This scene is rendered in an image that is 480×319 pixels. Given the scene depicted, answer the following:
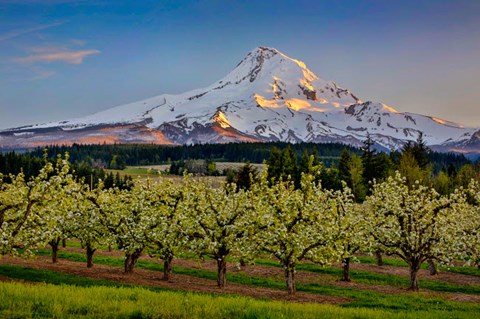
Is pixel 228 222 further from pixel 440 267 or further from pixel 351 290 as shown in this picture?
pixel 440 267

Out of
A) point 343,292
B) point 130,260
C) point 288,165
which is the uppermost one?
point 288,165

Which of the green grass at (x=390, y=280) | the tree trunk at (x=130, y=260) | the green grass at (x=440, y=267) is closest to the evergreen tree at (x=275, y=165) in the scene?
the green grass at (x=440, y=267)

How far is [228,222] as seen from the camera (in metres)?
32.3

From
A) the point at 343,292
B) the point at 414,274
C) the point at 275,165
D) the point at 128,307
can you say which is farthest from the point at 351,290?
the point at 275,165

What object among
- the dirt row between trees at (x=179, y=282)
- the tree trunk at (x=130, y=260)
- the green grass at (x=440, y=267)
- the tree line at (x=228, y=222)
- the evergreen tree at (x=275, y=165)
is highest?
the evergreen tree at (x=275, y=165)

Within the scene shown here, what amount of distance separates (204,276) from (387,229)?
14.7 m

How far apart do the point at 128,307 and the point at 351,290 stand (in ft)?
74.1

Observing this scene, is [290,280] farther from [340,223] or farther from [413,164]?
[413,164]

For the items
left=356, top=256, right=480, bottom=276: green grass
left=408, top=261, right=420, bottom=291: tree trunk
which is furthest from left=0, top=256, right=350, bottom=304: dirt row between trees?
left=356, top=256, right=480, bottom=276: green grass

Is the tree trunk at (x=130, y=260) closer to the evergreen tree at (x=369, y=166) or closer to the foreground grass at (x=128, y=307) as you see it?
the foreground grass at (x=128, y=307)

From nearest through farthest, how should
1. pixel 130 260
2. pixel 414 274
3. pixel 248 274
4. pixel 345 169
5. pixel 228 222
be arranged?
1. pixel 228 222
2. pixel 414 274
3. pixel 130 260
4. pixel 248 274
5. pixel 345 169

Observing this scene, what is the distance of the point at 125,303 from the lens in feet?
57.2

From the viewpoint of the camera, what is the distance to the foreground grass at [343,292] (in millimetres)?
27469

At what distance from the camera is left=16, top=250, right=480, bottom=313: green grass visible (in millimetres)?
27828
